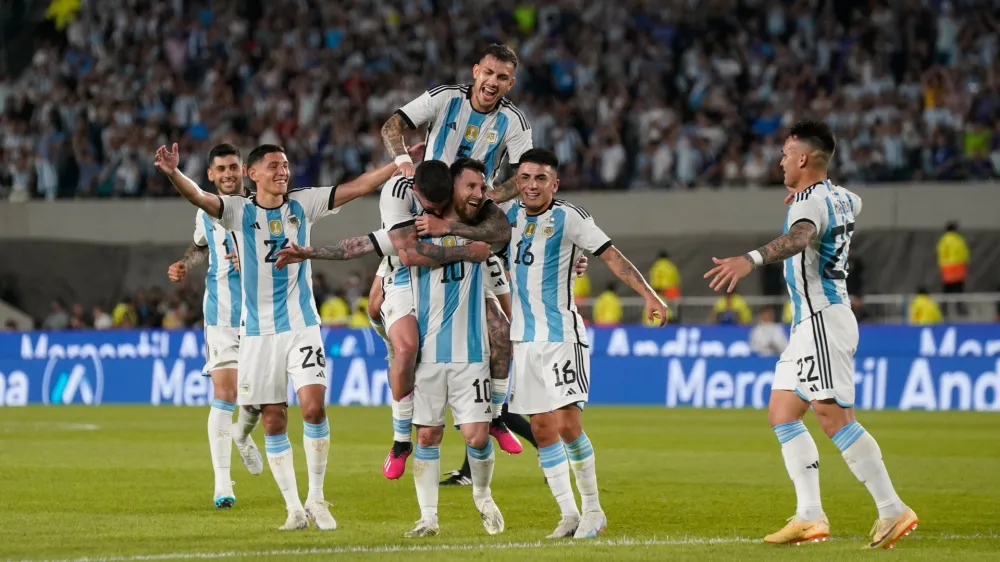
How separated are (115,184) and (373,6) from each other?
7.00 metres

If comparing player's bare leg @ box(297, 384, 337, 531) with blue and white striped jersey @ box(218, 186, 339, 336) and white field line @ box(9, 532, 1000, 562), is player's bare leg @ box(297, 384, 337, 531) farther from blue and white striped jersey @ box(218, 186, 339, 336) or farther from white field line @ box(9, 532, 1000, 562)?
white field line @ box(9, 532, 1000, 562)

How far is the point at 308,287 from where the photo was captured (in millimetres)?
9742

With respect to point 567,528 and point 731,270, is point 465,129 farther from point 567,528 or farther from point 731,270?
point 731,270

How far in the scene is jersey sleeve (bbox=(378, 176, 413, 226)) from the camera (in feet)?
32.1

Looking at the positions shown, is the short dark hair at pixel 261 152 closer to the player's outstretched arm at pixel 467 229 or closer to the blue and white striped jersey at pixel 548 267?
the player's outstretched arm at pixel 467 229

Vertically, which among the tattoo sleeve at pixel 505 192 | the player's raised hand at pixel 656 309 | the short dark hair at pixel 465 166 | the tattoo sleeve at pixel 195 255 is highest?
the short dark hair at pixel 465 166

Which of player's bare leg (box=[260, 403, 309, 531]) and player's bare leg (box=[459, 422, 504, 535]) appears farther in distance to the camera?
player's bare leg (box=[260, 403, 309, 531])

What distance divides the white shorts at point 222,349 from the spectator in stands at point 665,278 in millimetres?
14520

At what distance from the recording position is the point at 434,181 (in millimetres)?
8703

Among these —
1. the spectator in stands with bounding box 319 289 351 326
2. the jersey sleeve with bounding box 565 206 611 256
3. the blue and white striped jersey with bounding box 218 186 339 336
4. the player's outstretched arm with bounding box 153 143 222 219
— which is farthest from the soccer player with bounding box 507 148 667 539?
the spectator in stands with bounding box 319 289 351 326

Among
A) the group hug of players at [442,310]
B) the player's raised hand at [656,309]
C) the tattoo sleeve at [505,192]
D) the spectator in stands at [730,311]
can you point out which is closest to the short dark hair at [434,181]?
the group hug of players at [442,310]

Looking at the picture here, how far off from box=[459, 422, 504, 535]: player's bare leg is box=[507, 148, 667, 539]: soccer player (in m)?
0.27

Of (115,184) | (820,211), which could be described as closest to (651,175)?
(115,184)

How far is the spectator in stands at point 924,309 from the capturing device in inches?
912
